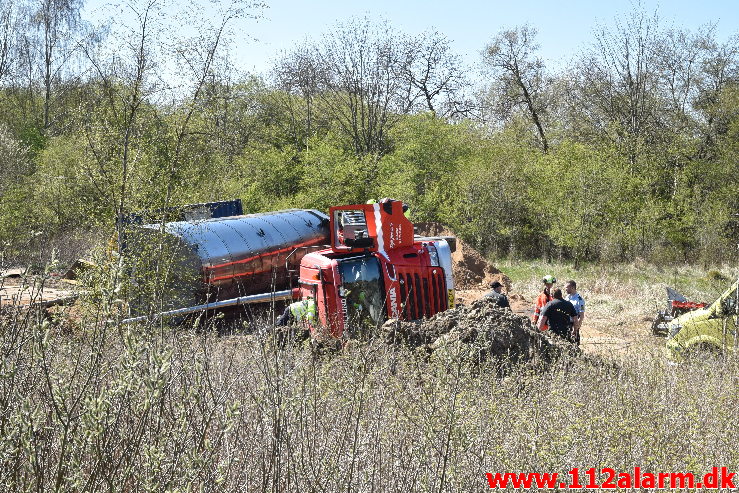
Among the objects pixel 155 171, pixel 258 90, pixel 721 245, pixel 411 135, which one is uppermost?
A: pixel 258 90

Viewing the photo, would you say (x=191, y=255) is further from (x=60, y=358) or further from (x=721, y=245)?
(x=721, y=245)

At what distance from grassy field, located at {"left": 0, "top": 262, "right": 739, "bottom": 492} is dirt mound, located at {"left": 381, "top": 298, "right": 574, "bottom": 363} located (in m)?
1.19

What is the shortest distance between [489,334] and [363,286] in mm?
2657

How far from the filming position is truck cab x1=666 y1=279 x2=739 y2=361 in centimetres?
915

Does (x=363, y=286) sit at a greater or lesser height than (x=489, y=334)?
greater

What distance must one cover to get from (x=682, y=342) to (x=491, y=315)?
3.07 metres

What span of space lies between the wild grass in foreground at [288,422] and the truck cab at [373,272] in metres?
3.87

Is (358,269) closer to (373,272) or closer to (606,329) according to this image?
(373,272)

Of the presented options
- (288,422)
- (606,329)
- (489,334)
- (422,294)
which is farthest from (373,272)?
(288,422)

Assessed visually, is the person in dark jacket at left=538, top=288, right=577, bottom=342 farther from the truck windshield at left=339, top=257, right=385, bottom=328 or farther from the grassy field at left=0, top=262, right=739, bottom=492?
the grassy field at left=0, top=262, right=739, bottom=492

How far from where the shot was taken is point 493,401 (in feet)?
17.8

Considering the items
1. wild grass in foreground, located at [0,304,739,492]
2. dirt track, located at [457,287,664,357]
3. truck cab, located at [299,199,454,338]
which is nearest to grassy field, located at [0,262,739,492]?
wild grass in foreground, located at [0,304,739,492]

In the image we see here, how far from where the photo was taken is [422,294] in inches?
439

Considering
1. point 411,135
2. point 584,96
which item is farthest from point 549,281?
point 584,96
